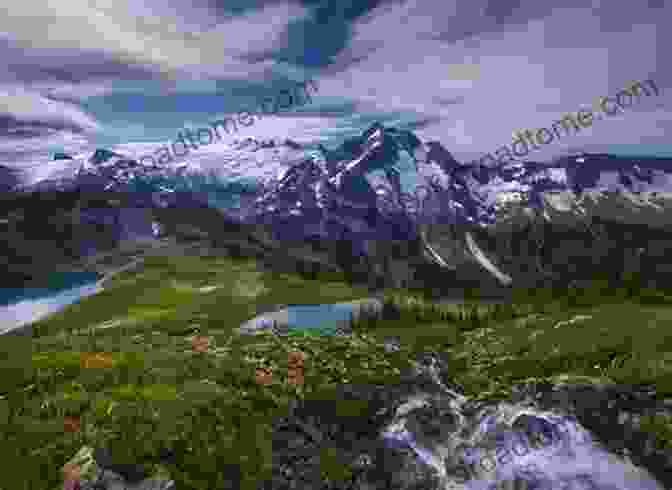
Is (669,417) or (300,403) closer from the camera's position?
(669,417)

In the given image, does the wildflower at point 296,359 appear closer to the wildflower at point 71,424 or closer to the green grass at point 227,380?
the green grass at point 227,380

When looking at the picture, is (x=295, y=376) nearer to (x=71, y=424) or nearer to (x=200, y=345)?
(x=71, y=424)

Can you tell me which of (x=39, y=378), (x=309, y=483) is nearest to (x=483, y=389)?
(x=309, y=483)

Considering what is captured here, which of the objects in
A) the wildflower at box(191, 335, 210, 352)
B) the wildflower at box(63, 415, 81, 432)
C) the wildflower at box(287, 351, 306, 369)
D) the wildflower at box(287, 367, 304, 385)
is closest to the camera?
the wildflower at box(63, 415, 81, 432)

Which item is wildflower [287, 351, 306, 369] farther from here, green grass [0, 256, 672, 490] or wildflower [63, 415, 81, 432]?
wildflower [63, 415, 81, 432]

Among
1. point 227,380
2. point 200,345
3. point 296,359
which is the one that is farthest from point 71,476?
point 200,345

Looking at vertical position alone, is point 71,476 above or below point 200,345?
above

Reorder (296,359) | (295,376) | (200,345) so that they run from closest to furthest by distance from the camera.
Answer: (295,376), (296,359), (200,345)

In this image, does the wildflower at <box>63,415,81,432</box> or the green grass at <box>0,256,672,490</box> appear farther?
the wildflower at <box>63,415,81,432</box>

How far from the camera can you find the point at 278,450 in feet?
70.1

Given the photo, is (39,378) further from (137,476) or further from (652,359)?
(652,359)

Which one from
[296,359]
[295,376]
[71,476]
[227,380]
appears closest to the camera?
[71,476]

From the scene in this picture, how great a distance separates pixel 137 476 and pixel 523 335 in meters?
35.8

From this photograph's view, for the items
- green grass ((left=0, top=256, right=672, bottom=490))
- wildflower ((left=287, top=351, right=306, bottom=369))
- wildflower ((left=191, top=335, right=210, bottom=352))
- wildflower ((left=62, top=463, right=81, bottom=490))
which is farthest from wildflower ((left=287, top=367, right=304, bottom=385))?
wildflower ((left=62, top=463, right=81, bottom=490))
